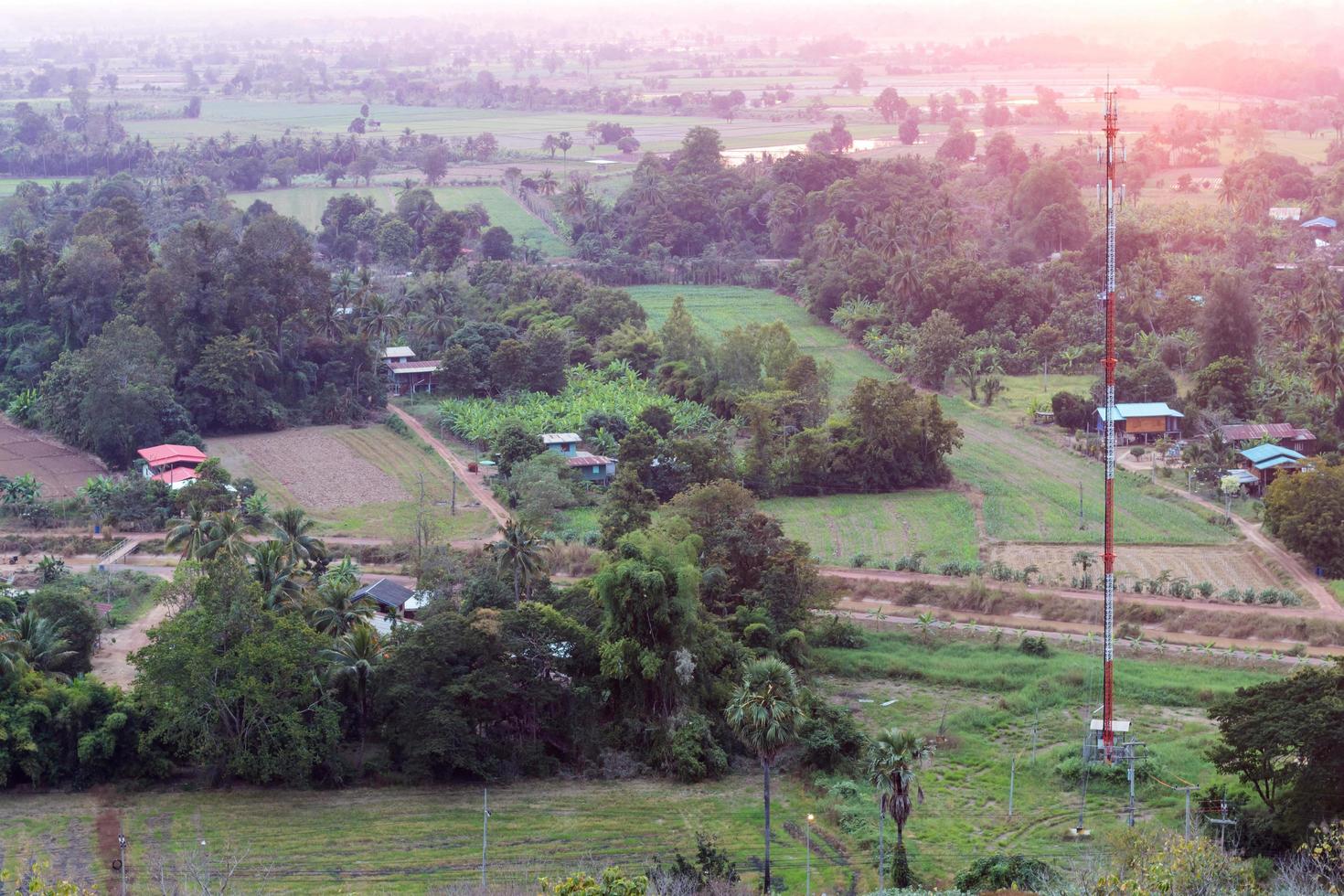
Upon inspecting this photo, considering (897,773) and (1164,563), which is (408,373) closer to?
(1164,563)

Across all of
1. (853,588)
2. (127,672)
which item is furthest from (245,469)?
(853,588)

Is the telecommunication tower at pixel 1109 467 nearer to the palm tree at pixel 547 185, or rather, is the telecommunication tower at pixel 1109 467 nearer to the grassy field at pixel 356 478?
the grassy field at pixel 356 478

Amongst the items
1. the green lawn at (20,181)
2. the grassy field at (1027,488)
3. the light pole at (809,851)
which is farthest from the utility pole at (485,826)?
the green lawn at (20,181)

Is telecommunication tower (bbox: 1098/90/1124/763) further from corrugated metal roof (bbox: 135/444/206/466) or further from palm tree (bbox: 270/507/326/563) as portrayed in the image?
corrugated metal roof (bbox: 135/444/206/466)

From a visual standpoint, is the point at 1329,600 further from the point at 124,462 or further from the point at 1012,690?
the point at 124,462

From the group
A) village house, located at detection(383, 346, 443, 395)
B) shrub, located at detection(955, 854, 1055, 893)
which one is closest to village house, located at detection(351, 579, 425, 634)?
shrub, located at detection(955, 854, 1055, 893)

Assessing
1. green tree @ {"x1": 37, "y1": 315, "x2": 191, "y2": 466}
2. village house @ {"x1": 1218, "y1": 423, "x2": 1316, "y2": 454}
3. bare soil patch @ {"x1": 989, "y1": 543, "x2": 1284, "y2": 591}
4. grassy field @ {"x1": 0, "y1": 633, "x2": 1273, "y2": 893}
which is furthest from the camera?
green tree @ {"x1": 37, "y1": 315, "x2": 191, "y2": 466}
